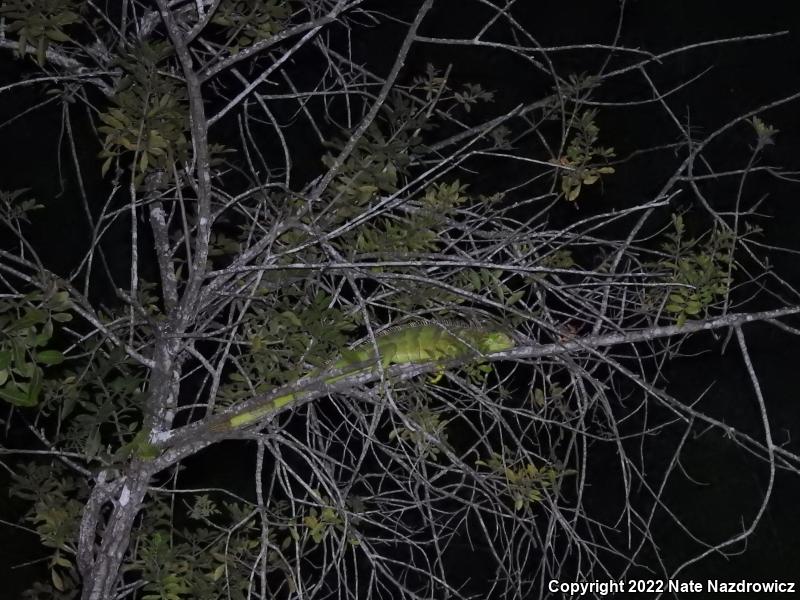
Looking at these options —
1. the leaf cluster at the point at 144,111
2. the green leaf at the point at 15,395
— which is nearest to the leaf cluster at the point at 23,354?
the green leaf at the point at 15,395

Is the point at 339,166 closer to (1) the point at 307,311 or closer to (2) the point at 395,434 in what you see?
(1) the point at 307,311

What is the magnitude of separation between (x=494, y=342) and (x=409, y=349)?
15cm

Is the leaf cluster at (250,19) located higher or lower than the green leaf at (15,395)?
higher

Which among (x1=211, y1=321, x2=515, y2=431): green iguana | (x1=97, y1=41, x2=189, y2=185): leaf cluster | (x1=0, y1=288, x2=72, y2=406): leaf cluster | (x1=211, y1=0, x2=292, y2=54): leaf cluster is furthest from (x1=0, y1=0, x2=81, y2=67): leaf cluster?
(x1=211, y1=321, x2=515, y2=431): green iguana

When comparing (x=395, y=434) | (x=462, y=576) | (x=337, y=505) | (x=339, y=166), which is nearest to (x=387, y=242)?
(x=339, y=166)

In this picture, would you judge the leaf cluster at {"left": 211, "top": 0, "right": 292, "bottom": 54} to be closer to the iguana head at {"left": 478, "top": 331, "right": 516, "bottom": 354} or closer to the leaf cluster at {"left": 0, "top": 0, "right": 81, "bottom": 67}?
the leaf cluster at {"left": 0, "top": 0, "right": 81, "bottom": 67}

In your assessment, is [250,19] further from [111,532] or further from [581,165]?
[111,532]

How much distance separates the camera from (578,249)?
99.8 inches

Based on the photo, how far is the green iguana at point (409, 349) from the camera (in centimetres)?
148

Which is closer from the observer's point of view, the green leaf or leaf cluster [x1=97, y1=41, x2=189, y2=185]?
the green leaf

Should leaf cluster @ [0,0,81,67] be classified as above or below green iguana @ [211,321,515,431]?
above

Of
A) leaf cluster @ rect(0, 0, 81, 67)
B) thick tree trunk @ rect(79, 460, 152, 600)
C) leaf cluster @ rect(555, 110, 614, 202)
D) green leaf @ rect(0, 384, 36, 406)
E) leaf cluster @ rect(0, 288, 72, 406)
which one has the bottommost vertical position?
thick tree trunk @ rect(79, 460, 152, 600)

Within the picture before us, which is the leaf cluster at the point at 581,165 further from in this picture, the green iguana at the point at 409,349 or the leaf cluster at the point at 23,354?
the leaf cluster at the point at 23,354

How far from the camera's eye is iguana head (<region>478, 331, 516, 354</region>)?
153 cm
